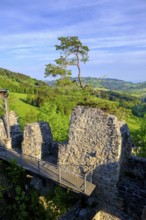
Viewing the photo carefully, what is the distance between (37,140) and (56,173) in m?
3.16

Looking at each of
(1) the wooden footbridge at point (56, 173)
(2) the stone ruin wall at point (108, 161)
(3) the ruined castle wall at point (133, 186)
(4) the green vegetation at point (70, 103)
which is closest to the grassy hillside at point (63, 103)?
(4) the green vegetation at point (70, 103)

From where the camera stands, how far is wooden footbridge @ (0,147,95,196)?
512 inches

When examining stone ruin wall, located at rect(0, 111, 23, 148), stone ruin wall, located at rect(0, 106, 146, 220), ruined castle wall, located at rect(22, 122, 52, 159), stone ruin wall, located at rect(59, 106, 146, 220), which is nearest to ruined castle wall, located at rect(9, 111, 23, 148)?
stone ruin wall, located at rect(0, 111, 23, 148)

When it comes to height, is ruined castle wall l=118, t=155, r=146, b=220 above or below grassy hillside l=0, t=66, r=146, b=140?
below

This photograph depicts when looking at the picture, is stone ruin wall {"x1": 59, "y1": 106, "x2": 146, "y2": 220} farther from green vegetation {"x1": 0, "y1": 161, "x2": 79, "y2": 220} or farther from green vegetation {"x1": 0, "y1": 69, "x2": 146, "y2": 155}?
green vegetation {"x1": 0, "y1": 161, "x2": 79, "y2": 220}

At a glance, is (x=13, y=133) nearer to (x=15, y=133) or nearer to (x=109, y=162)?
(x=15, y=133)

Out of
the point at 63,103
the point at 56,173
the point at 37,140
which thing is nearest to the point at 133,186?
the point at 56,173

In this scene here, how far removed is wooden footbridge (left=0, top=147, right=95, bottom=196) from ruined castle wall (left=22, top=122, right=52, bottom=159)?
52 centimetres

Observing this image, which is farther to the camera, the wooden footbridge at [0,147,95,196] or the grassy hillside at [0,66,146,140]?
the grassy hillside at [0,66,146,140]

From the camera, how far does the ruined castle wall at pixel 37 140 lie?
662 inches

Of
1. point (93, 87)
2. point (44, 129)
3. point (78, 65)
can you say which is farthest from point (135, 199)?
point (78, 65)

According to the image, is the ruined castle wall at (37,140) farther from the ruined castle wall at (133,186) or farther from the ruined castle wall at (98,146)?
the ruined castle wall at (133,186)

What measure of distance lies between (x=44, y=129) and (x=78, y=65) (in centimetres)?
735

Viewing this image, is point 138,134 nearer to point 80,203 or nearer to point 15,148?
point 15,148
